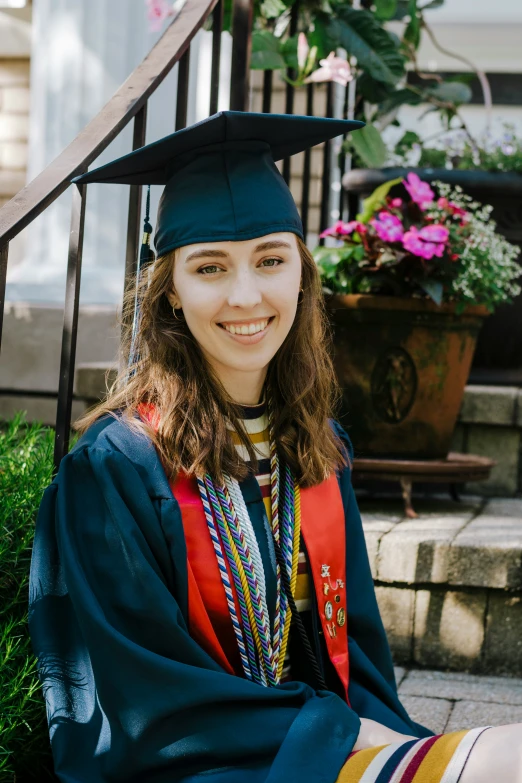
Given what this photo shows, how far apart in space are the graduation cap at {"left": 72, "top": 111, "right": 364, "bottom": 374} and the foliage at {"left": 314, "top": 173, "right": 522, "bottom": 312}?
4.52 ft

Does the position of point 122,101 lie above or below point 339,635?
above

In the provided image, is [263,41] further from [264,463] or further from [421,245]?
[264,463]

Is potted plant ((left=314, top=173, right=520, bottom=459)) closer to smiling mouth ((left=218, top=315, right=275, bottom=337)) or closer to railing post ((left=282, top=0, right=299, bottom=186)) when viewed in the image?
railing post ((left=282, top=0, right=299, bottom=186))

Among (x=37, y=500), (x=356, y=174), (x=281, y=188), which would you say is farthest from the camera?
(x=356, y=174)

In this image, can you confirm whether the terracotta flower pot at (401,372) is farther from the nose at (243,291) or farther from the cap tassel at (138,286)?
the nose at (243,291)

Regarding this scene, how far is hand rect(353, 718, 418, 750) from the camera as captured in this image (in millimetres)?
1710

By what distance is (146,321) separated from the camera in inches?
77.6

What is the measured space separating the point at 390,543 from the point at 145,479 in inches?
46.9

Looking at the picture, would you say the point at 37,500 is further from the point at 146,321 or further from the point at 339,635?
the point at 339,635

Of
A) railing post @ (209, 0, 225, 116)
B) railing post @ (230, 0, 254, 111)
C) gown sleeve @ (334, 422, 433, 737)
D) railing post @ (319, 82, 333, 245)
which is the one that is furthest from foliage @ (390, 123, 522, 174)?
gown sleeve @ (334, 422, 433, 737)

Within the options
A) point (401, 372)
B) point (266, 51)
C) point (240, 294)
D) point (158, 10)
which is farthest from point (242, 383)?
point (158, 10)

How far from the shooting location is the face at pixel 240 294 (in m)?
1.81

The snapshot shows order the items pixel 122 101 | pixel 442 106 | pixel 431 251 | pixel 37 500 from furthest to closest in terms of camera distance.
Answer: pixel 442 106 → pixel 431 251 → pixel 122 101 → pixel 37 500

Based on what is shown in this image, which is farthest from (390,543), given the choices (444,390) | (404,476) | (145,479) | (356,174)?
(356,174)
